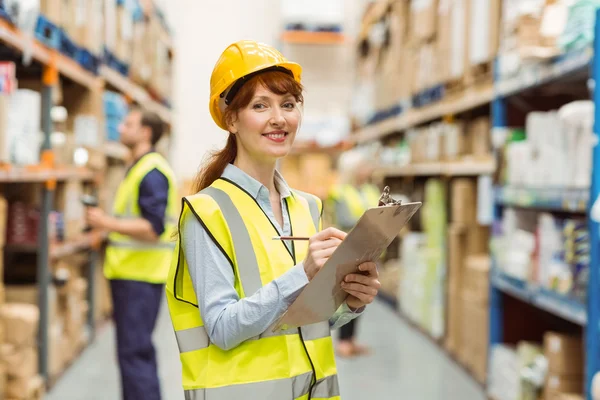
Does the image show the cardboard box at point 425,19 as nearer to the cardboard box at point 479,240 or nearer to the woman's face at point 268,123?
the cardboard box at point 479,240

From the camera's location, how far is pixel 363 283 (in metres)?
1.51

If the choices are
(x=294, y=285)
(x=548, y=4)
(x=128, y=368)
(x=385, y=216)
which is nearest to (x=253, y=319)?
(x=294, y=285)

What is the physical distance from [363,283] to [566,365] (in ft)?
7.41

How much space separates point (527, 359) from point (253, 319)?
2.83 m

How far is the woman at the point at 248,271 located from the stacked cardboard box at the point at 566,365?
204 centimetres

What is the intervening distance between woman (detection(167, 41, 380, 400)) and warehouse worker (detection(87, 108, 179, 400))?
5.95 feet

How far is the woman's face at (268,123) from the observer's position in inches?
62.2

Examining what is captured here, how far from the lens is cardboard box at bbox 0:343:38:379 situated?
11.8ft

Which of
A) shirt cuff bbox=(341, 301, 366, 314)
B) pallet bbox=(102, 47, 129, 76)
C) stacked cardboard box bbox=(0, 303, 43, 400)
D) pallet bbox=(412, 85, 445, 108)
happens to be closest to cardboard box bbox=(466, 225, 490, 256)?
pallet bbox=(412, 85, 445, 108)

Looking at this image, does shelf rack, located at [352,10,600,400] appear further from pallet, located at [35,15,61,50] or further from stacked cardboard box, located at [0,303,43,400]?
pallet, located at [35,15,61,50]

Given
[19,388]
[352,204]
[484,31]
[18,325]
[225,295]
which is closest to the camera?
[225,295]

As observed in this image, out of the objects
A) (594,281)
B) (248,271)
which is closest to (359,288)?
(248,271)

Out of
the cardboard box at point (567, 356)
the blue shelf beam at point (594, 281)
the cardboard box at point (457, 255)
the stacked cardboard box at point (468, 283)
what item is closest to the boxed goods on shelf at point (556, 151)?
the blue shelf beam at point (594, 281)

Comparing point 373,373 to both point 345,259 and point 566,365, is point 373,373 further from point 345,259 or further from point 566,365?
point 345,259
